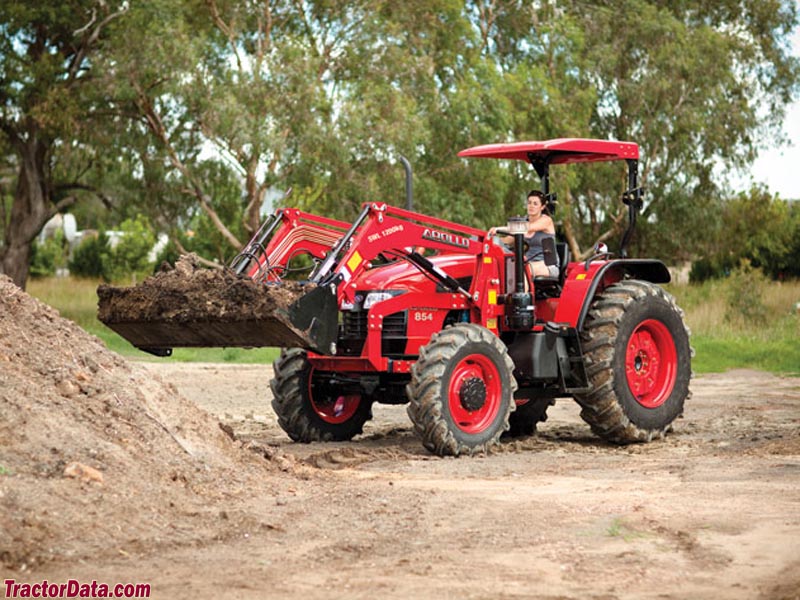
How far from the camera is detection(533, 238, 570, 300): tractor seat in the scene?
12.6 m

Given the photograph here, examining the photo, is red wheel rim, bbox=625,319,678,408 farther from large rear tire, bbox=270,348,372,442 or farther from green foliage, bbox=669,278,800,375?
green foliage, bbox=669,278,800,375

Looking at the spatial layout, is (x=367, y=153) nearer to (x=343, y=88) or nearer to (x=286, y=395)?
(x=343, y=88)

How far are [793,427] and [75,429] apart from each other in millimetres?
7969

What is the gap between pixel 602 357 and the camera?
12.3 m

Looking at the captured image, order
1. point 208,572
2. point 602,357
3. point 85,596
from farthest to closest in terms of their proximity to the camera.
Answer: point 602,357 < point 208,572 < point 85,596

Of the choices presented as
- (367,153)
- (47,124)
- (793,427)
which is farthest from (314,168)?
(793,427)

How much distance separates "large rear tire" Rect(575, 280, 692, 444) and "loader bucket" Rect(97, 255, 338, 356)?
279cm

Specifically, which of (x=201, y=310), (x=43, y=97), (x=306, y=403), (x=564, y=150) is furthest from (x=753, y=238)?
(x=201, y=310)

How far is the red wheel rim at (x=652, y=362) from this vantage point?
1298 centimetres

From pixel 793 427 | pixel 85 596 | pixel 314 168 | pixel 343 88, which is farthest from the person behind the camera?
pixel 343 88

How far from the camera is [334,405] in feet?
42.1

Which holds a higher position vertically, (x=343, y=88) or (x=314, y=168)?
(x=343, y=88)

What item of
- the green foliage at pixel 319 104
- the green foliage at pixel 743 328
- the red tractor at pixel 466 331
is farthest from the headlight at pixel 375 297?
Answer: the green foliage at pixel 319 104

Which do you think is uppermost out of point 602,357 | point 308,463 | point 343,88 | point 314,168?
point 343,88
